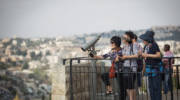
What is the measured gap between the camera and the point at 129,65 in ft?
16.7

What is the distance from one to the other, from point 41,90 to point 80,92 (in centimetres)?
7711

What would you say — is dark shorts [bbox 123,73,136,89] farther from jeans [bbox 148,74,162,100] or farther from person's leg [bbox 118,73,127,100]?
jeans [bbox 148,74,162,100]

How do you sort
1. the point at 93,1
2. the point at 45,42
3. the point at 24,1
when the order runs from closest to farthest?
the point at 45,42
the point at 93,1
the point at 24,1

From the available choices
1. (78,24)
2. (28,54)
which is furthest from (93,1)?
(28,54)

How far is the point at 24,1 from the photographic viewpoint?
161 meters

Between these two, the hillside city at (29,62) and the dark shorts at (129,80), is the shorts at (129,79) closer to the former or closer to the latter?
the dark shorts at (129,80)

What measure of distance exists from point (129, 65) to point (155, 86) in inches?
19.9

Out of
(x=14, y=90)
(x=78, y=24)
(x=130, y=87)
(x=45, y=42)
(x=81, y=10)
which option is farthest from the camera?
(x=81, y=10)

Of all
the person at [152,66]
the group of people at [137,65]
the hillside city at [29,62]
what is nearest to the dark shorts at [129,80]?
the group of people at [137,65]

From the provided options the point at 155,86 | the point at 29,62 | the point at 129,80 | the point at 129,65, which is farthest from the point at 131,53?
the point at 29,62

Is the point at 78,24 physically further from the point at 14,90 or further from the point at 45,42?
the point at 14,90

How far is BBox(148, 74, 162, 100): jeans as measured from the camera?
506 centimetres

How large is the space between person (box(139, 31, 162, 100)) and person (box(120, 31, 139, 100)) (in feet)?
0.60

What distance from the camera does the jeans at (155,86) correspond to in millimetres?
5062
